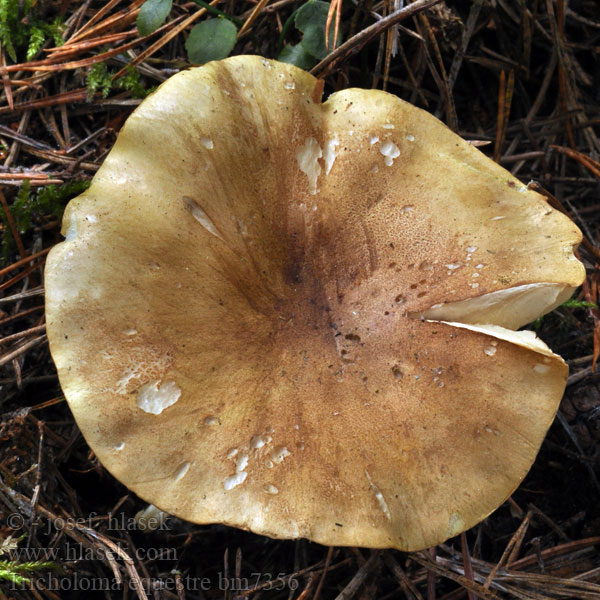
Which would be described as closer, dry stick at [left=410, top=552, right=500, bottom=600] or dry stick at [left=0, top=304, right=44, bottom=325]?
dry stick at [left=410, top=552, right=500, bottom=600]

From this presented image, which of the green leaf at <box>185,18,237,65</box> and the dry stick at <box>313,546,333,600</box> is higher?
the green leaf at <box>185,18,237,65</box>

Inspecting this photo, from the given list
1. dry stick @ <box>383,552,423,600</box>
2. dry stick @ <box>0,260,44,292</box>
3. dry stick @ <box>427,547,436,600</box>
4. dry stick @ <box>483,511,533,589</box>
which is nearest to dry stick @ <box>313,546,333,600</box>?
dry stick @ <box>383,552,423,600</box>

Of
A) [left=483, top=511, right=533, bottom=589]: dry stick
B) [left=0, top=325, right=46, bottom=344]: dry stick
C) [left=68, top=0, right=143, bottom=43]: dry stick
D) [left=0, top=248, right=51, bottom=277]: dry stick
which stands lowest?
[left=483, top=511, right=533, bottom=589]: dry stick

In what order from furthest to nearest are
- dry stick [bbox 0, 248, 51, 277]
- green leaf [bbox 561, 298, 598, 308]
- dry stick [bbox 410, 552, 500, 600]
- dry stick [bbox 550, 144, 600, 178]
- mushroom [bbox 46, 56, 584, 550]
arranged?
dry stick [bbox 550, 144, 600, 178], green leaf [bbox 561, 298, 598, 308], dry stick [bbox 0, 248, 51, 277], dry stick [bbox 410, 552, 500, 600], mushroom [bbox 46, 56, 584, 550]

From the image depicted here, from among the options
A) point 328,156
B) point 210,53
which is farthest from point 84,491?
point 210,53

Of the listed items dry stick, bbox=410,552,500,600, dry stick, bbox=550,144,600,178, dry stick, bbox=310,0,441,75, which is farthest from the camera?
dry stick, bbox=550,144,600,178

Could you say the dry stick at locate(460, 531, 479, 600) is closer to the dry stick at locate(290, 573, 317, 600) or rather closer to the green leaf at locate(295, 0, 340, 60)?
the dry stick at locate(290, 573, 317, 600)

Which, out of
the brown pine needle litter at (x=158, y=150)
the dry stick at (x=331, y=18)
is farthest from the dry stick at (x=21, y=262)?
the dry stick at (x=331, y=18)

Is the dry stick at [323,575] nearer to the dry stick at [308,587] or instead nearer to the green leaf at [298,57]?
the dry stick at [308,587]

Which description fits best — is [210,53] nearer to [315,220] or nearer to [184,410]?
[315,220]
